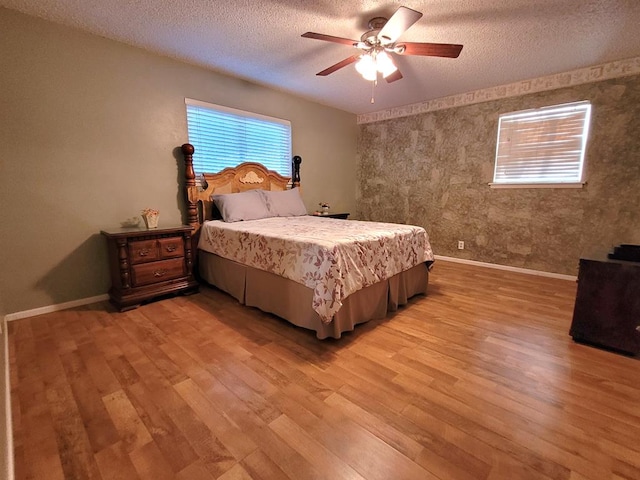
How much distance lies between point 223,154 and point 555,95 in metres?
4.00

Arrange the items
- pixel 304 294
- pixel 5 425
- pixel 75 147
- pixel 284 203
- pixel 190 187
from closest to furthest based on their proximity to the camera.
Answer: pixel 5 425 → pixel 304 294 → pixel 75 147 → pixel 190 187 → pixel 284 203

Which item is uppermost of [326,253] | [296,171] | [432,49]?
[432,49]

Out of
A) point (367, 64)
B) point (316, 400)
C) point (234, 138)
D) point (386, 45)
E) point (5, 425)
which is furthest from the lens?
point (234, 138)

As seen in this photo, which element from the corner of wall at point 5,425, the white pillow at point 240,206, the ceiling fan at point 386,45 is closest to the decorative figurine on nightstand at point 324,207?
the white pillow at point 240,206

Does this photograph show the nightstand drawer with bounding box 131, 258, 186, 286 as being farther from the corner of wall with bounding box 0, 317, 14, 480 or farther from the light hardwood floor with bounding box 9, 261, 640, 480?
the corner of wall with bounding box 0, 317, 14, 480

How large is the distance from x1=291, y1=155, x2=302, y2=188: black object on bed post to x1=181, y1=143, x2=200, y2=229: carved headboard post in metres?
1.45

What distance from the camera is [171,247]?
275 centimetres

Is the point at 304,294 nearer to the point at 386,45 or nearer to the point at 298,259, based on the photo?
the point at 298,259

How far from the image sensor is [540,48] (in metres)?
2.62

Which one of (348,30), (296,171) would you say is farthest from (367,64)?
(296,171)

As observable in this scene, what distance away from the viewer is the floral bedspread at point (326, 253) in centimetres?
186

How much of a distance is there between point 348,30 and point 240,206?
2009 mm

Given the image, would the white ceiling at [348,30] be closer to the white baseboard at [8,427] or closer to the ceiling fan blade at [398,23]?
the ceiling fan blade at [398,23]

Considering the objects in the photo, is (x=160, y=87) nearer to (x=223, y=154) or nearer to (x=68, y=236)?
(x=223, y=154)
